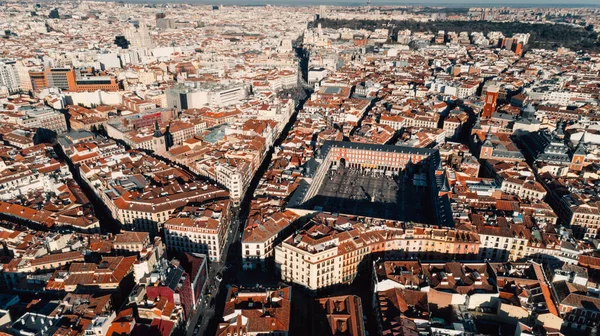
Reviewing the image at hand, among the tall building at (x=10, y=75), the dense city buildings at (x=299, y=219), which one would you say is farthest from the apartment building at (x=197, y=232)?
the tall building at (x=10, y=75)

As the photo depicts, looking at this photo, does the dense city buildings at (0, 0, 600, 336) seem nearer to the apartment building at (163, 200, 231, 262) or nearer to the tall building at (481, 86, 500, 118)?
the apartment building at (163, 200, 231, 262)

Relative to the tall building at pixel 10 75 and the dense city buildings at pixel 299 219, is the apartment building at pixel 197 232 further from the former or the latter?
the tall building at pixel 10 75

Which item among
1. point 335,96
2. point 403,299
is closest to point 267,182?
point 403,299

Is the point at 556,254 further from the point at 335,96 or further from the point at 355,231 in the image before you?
the point at 335,96

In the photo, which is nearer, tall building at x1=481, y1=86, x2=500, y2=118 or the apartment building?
the apartment building

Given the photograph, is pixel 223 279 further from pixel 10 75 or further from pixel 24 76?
pixel 10 75

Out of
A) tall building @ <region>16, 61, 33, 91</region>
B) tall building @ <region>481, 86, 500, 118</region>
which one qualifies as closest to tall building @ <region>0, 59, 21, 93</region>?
tall building @ <region>16, 61, 33, 91</region>
